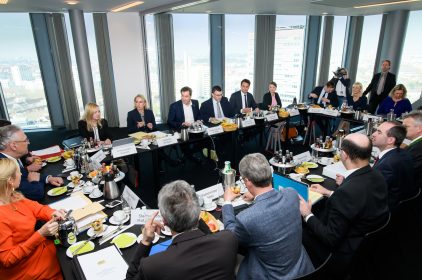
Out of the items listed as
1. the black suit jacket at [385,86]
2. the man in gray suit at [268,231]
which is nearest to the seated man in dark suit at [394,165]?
the man in gray suit at [268,231]

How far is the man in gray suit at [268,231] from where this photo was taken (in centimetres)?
152

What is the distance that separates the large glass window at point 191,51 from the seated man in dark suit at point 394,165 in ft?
19.7

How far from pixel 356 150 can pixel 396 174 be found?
608mm

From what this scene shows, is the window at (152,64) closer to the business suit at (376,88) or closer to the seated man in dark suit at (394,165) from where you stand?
the business suit at (376,88)

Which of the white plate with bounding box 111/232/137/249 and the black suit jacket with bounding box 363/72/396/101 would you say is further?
the black suit jacket with bounding box 363/72/396/101

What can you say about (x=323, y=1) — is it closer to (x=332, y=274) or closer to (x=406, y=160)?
(x=406, y=160)

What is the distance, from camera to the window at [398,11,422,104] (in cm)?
786

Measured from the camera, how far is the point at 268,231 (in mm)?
1503

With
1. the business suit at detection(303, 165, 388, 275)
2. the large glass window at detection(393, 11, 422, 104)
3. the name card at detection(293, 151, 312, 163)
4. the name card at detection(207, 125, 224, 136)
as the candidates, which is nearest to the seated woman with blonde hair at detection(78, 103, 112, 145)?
the name card at detection(207, 125, 224, 136)

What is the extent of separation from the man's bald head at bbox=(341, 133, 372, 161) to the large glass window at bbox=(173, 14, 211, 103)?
6.21 meters

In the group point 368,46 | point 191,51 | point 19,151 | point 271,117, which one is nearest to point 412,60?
point 368,46

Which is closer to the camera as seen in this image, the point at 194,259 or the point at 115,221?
the point at 194,259

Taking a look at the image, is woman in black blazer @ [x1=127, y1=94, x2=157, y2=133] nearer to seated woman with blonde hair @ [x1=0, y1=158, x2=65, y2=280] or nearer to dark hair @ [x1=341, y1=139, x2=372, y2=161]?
seated woman with blonde hair @ [x1=0, y1=158, x2=65, y2=280]

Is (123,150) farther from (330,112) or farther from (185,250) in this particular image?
(330,112)
